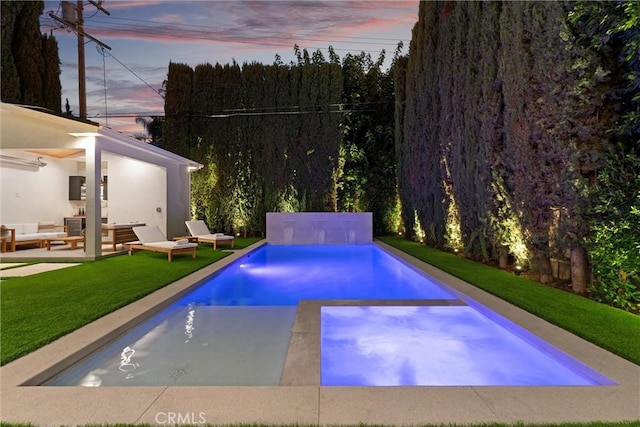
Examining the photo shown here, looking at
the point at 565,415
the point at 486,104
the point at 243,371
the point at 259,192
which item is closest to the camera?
the point at 565,415

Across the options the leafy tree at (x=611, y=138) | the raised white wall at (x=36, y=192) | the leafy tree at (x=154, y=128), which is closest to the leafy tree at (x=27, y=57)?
the raised white wall at (x=36, y=192)

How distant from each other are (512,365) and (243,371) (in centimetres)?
263

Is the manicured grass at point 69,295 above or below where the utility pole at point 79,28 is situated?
below

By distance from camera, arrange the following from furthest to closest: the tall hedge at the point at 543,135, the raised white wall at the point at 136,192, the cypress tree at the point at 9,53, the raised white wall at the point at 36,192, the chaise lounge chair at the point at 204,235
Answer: the cypress tree at the point at 9,53 < the raised white wall at the point at 136,192 < the chaise lounge chair at the point at 204,235 < the raised white wall at the point at 36,192 < the tall hedge at the point at 543,135

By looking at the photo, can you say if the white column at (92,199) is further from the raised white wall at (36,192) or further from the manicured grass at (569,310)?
the manicured grass at (569,310)

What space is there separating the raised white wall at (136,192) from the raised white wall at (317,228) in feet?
13.7

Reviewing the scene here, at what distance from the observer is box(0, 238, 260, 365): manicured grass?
11.7 feet

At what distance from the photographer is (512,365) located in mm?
3473

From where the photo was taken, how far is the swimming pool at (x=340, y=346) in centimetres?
317

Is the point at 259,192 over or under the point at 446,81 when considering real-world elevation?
under

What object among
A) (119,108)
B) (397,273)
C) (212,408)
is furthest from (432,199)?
(119,108)

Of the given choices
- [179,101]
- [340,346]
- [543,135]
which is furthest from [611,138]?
[179,101]

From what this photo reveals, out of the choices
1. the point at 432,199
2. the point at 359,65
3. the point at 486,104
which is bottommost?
the point at 432,199

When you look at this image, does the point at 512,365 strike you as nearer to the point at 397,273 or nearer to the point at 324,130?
the point at 397,273
